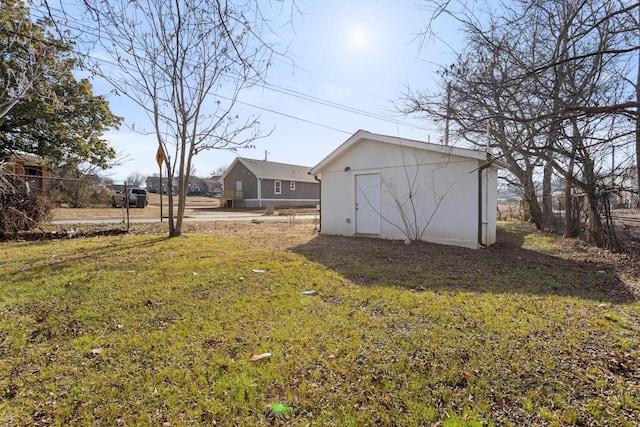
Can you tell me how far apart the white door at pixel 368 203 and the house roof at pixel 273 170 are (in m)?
19.4

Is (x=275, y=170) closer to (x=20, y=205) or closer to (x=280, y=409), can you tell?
(x=20, y=205)

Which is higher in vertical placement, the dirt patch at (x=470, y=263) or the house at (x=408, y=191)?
the house at (x=408, y=191)

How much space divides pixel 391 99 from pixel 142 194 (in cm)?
2186

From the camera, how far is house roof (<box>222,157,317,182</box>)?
97.8ft

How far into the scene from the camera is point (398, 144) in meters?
9.17

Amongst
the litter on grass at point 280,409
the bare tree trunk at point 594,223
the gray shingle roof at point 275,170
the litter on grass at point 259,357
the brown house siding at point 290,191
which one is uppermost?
the gray shingle roof at point 275,170

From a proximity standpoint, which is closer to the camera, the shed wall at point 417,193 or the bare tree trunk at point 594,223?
the bare tree trunk at point 594,223

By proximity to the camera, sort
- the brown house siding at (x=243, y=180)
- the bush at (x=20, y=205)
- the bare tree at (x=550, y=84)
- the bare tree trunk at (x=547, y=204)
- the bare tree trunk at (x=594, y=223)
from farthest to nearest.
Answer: the brown house siding at (x=243, y=180)
the bare tree trunk at (x=547, y=204)
the bush at (x=20, y=205)
the bare tree trunk at (x=594, y=223)
the bare tree at (x=550, y=84)

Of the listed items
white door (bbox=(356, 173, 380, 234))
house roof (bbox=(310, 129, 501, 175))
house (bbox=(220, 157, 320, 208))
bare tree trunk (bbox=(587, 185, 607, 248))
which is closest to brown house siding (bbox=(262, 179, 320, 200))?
house (bbox=(220, 157, 320, 208))

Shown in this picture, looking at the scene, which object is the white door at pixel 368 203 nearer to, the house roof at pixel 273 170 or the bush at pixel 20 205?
the bush at pixel 20 205

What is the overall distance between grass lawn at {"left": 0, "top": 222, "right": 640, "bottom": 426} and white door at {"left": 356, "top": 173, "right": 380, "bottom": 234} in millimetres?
4363

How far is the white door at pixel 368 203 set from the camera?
9867 mm

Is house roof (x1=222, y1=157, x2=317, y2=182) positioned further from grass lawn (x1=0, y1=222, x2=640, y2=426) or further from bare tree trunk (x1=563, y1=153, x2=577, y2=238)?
grass lawn (x1=0, y1=222, x2=640, y2=426)

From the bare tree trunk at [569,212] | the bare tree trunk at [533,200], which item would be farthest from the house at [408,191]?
the bare tree trunk at [533,200]
